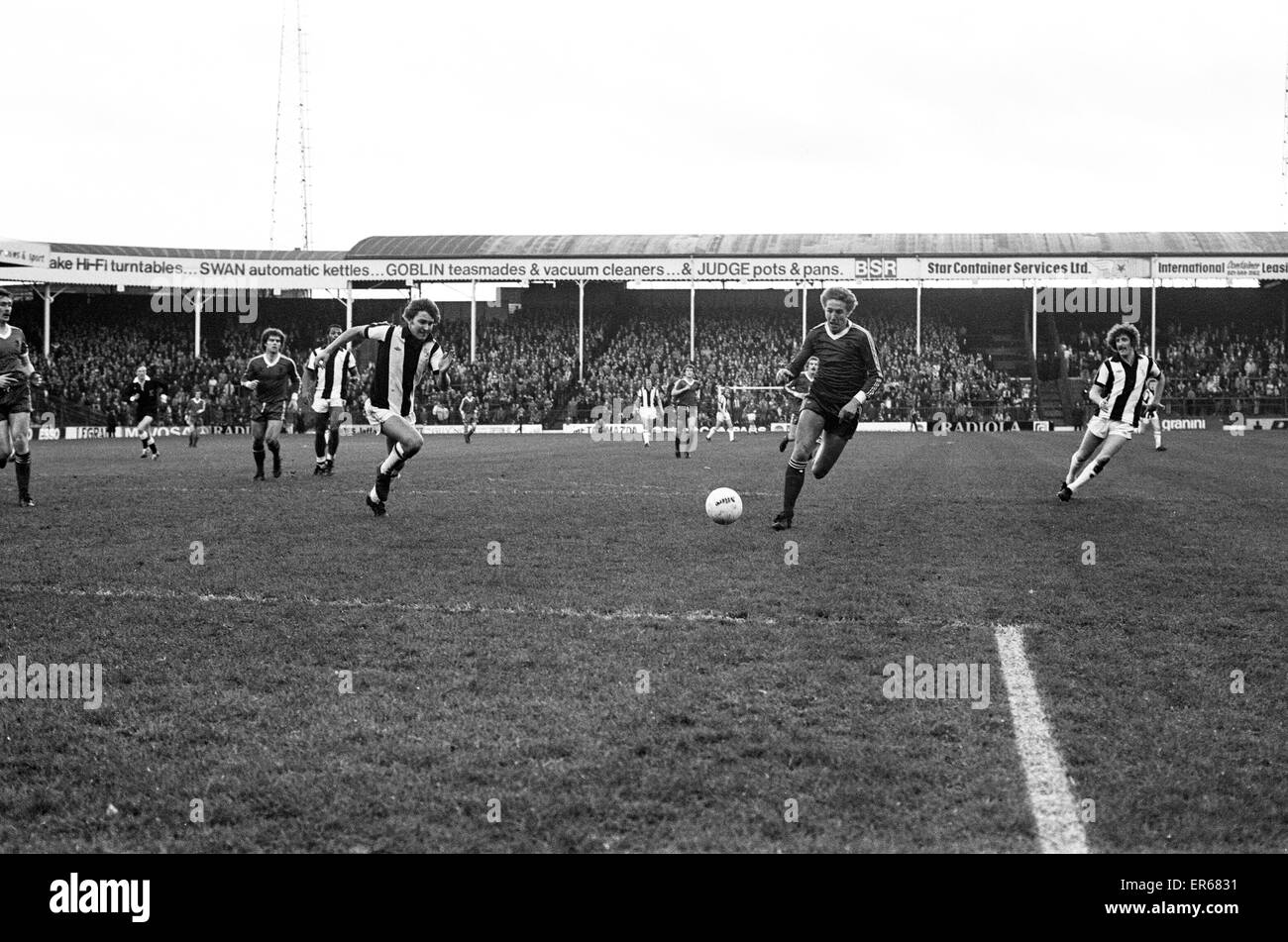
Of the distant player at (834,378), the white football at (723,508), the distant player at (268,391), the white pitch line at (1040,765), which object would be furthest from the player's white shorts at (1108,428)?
the distant player at (268,391)

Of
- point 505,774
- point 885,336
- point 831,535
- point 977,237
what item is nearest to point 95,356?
point 885,336

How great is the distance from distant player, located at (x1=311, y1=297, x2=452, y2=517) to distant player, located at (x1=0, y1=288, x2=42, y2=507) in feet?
10.1

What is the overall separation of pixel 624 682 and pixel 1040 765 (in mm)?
1715

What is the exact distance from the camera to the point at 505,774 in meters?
3.82

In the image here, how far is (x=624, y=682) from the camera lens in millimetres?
4906

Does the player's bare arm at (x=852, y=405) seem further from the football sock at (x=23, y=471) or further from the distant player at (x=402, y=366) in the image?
the football sock at (x=23, y=471)

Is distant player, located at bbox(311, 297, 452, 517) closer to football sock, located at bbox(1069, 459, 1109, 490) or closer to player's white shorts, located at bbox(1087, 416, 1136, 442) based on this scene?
football sock, located at bbox(1069, 459, 1109, 490)

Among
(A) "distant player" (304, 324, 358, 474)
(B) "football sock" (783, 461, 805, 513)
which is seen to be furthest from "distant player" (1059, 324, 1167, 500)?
(A) "distant player" (304, 324, 358, 474)

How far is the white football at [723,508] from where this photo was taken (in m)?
10.2

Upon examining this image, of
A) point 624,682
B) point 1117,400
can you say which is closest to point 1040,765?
point 624,682

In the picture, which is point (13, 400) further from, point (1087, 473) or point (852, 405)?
point (1087, 473)

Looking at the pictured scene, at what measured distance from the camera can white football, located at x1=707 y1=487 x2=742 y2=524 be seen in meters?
10.2

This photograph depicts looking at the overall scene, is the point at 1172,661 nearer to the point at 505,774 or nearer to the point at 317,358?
the point at 505,774
